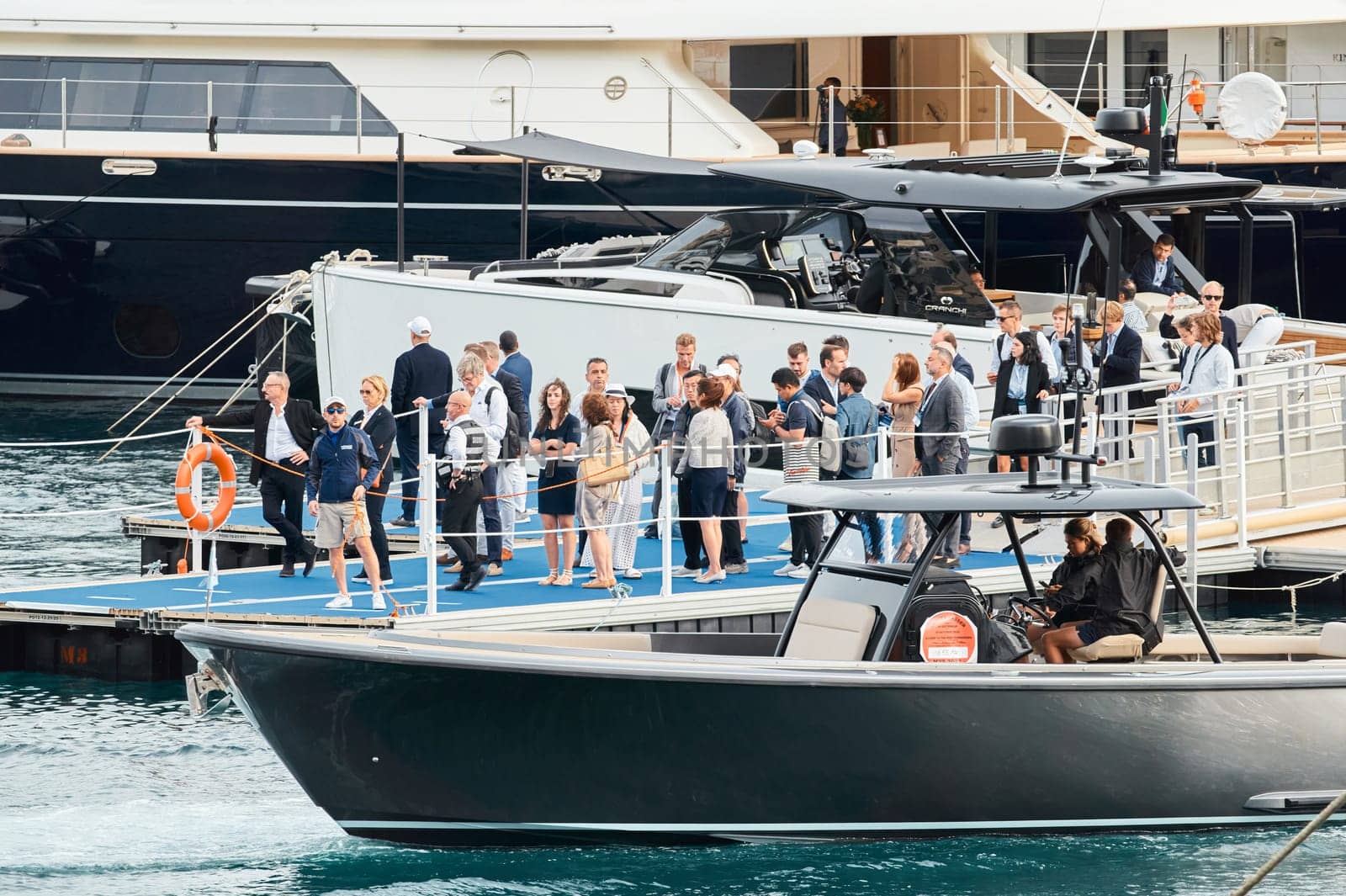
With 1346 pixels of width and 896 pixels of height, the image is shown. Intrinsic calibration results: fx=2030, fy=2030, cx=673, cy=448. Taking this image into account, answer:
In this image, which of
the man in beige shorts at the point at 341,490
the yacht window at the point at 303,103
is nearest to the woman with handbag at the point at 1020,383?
the man in beige shorts at the point at 341,490

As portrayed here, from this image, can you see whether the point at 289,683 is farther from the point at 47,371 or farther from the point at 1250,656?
the point at 47,371

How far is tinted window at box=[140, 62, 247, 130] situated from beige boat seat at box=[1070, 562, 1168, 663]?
57.3ft

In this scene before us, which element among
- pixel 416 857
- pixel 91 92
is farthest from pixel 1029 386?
pixel 91 92

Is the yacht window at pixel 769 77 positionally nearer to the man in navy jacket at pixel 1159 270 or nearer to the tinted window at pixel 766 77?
the tinted window at pixel 766 77

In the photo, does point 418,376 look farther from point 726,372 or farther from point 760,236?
point 760,236

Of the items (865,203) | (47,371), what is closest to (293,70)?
(47,371)

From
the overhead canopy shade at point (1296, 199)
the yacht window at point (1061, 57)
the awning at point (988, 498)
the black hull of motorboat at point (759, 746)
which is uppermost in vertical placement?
the yacht window at point (1061, 57)

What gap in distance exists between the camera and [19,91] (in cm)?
2472

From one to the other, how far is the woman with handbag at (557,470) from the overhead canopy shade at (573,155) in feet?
18.8

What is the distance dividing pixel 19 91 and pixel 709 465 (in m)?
15.0

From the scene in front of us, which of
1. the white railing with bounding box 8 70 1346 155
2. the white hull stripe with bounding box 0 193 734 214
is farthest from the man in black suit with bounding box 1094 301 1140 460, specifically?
the white hull stripe with bounding box 0 193 734 214

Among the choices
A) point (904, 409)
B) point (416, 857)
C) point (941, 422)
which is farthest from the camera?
point (904, 409)

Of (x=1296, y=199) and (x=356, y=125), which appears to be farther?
(x=356, y=125)

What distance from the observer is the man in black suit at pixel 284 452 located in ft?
43.8
